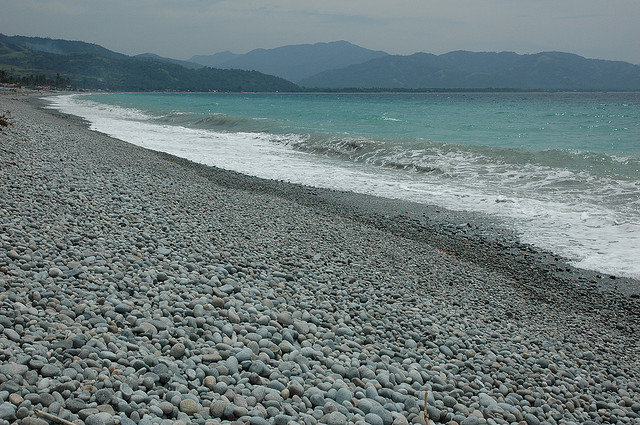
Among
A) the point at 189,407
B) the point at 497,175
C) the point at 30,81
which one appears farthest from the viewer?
the point at 30,81

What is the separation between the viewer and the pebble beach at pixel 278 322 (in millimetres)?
3311

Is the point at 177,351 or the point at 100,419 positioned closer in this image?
the point at 100,419

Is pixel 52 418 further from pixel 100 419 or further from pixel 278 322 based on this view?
pixel 278 322

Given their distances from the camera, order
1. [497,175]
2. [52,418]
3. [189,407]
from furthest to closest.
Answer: [497,175], [189,407], [52,418]

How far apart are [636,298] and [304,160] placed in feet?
48.8

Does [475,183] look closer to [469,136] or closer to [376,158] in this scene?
[376,158]

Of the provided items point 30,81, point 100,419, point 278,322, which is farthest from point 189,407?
point 30,81

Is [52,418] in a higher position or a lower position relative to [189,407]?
higher

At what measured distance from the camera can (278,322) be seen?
15.3ft

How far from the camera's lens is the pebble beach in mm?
3311

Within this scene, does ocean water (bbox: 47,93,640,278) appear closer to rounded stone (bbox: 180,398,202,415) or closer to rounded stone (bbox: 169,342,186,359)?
rounded stone (bbox: 169,342,186,359)

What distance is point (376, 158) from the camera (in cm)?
2066

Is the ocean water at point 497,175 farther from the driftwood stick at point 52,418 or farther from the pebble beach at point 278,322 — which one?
the driftwood stick at point 52,418

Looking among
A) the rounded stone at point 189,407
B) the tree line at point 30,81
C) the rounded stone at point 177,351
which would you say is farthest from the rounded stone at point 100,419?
the tree line at point 30,81
